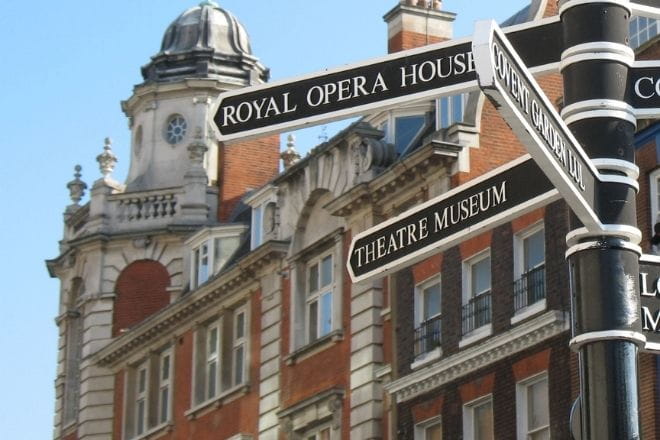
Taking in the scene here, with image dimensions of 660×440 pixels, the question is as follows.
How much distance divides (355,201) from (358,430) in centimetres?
452

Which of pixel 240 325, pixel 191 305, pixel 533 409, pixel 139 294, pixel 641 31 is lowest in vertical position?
pixel 533 409

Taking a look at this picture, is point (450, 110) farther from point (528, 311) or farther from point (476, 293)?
point (528, 311)

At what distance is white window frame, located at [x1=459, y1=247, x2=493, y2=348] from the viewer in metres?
30.1

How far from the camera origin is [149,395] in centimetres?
4534

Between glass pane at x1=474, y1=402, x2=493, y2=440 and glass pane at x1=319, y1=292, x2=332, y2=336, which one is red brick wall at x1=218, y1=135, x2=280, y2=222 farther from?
glass pane at x1=474, y1=402, x2=493, y2=440

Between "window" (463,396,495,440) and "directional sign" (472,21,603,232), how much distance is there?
22743 millimetres

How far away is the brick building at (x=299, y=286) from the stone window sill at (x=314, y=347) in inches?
2.8

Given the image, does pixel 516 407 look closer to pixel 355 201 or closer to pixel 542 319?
pixel 542 319

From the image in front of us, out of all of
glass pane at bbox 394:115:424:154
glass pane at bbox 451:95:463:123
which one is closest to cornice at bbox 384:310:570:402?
glass pane at bbox 451:95:463:123

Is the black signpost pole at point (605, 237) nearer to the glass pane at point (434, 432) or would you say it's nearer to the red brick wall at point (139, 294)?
the glass pane at point (434, 432)

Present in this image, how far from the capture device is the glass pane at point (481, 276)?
100 feet

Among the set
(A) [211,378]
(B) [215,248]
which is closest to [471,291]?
(A) [211,378]

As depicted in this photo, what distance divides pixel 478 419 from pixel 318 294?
7388 mm

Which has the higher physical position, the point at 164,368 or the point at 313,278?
the point at 164,368
